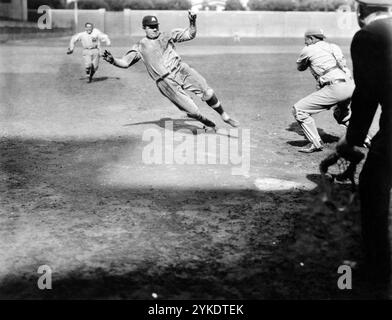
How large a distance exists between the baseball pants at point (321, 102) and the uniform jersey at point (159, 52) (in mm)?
A: 2365

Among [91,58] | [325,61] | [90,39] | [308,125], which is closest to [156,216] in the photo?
[308,125]

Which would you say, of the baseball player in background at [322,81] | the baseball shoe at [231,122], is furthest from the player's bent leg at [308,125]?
the baseball shoe at [231,122]

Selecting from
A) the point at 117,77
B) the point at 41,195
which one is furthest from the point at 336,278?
the point at 117,77

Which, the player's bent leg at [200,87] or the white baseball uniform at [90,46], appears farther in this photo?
the white baseball uniform at [90,46]

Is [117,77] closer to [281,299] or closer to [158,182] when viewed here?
[158,182]

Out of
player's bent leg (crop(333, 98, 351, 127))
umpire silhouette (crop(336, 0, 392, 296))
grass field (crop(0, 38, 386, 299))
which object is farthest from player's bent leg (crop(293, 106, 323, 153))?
umpire silhouette (crop(336, 0, 392, 296))

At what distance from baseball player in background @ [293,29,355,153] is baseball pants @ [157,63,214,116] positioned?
1823 mm

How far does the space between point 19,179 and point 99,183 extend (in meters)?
1.11

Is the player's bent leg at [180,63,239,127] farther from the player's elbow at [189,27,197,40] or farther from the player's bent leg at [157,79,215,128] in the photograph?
the player's elbow at [189,27,197,40]

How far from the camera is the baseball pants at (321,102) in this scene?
26.7 feet

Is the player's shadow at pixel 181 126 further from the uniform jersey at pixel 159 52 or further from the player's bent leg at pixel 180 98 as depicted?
the uniform jersey at pixel 159 52

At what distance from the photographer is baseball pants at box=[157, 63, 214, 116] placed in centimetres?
929

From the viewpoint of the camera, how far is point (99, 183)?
6.85 m

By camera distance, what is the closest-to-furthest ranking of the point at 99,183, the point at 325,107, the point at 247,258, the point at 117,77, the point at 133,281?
the point at 133,281
the point at 247,258
the point at 99,183
the point at 325,107
the point at 117,77
